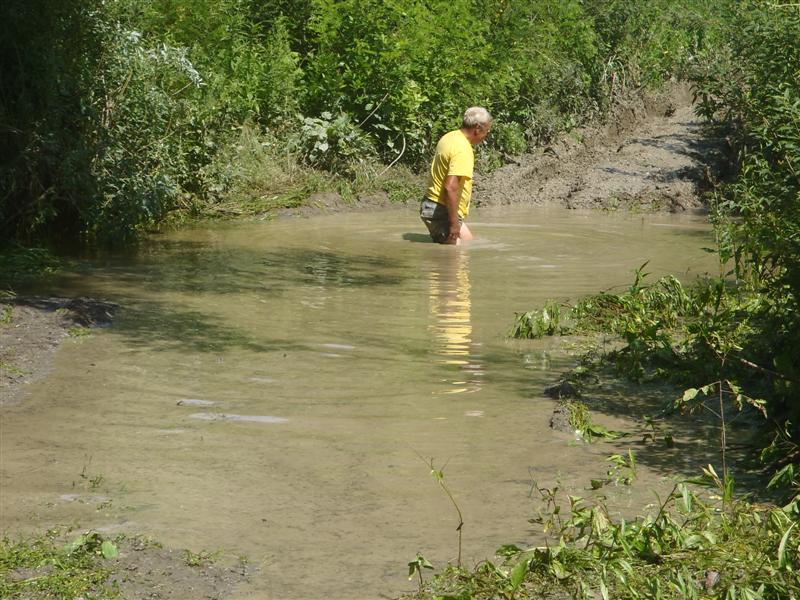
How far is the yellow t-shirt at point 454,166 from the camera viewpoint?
1372 centimetres

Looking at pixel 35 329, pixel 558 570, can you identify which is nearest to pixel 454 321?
pixel 35 329

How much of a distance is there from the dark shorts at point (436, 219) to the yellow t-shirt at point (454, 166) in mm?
86

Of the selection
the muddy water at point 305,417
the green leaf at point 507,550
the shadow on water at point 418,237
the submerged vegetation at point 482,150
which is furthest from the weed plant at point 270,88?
the green leaf at point 507,550

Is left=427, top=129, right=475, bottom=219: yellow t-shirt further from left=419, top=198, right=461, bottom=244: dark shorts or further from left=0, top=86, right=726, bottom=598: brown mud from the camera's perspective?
left=0, top=86, right=726, bottom=598: brown mud

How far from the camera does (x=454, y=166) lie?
A: 13695mm

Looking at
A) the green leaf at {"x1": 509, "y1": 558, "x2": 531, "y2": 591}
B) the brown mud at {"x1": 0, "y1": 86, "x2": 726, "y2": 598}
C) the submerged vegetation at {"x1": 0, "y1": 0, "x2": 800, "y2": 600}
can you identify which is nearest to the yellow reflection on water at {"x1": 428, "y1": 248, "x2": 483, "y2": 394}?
the submerged vegetation at {"x1": 0, "y1": 0, "x2": 800, "y2": 600}

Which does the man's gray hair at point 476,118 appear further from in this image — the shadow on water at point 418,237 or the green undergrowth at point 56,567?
the green undergrowth at point 56,567

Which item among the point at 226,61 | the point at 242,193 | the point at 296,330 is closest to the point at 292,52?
the point at 226,61

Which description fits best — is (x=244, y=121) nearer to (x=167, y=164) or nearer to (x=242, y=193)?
(x=242, y=193)

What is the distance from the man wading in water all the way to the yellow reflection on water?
420mm

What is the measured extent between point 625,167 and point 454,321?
30.4 ft

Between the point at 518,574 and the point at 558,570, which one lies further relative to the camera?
the point at 558,570

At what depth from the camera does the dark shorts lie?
14172mm

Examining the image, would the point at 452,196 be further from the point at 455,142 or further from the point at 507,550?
the point at 507,550
